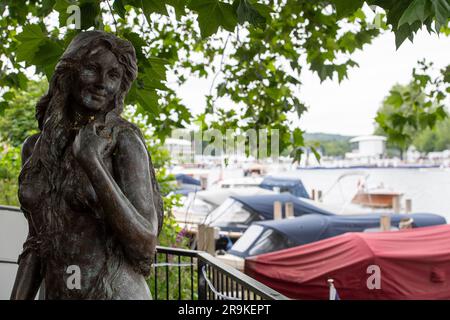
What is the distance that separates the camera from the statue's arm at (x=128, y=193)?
1734 mm

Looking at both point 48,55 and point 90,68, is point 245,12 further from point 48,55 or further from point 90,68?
point 48,55

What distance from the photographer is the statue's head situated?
193cm

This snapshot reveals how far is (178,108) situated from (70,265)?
4.34 metres

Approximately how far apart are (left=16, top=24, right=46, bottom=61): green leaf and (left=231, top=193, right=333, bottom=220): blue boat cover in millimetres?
17223

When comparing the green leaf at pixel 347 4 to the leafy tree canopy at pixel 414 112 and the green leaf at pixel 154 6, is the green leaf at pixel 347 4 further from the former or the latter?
the leafy tree canopy at pixel 414 112

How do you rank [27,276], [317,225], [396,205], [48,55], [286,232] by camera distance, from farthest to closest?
1. [396,205]
2. [317,225]
3. [286,232]
4. [48,55]
5. [27,276]

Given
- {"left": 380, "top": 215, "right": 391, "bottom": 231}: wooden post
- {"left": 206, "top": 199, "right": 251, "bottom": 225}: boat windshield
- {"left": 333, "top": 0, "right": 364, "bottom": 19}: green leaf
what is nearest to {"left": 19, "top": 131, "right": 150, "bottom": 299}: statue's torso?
{"left": 333, "top": 0, "right": 364, "bottom": 19}: green leaf

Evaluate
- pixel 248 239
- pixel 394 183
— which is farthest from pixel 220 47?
pixel 394 183

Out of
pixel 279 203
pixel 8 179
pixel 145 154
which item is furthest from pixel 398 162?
pixel 145 154

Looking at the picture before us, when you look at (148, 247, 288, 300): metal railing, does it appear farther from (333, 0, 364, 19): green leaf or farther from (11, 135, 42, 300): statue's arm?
(333, 0, 364, 19): green leaf

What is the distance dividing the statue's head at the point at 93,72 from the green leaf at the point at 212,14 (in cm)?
62

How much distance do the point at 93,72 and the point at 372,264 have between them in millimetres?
8982

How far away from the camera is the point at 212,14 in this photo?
255cm

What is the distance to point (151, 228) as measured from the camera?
1.84 m
